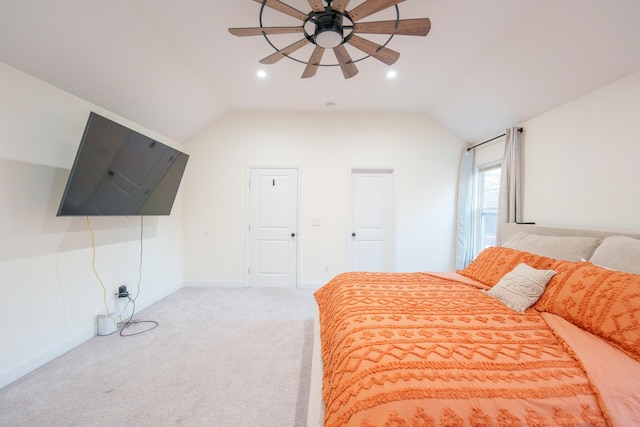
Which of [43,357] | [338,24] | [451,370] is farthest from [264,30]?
[43,357]

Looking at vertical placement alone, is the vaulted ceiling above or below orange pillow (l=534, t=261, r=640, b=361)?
above

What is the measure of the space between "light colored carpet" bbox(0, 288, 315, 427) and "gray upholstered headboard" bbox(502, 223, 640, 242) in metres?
2.58

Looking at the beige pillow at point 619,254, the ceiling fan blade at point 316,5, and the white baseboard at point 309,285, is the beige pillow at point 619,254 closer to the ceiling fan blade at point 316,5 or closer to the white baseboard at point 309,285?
the ceiling fan blade at point 316,5

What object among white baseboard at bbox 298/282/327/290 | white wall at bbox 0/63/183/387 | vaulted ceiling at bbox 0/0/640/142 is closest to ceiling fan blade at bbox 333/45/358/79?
vaulted ceiling at bbox 0/0/640/142

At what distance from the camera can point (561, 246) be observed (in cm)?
198

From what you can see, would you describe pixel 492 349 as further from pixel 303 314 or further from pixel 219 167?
pixel 219 167

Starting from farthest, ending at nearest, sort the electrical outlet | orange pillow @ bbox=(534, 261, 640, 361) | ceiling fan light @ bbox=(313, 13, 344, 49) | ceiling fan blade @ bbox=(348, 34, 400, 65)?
the electrical outlet, ceiling fan blade @ bbox=(348, 34, 400, 65), ceiling fan light @ bbox=(313, 13, 344, 49), orange pillow @ bbox=(534, 261, 640, 361)

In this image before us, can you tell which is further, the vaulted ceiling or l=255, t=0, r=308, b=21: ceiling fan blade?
the vaulted ceiling

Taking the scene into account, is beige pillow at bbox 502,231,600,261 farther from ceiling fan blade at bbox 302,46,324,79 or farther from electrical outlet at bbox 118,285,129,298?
electrical outlet at bbox 118,285,129,298

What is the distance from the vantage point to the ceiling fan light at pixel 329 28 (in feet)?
5.30

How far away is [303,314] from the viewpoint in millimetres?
3127

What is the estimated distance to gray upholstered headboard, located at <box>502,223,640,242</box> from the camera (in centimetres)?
187

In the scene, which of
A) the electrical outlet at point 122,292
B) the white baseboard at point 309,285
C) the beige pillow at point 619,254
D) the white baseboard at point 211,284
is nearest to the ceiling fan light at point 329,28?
the beige pillow at point 619,254

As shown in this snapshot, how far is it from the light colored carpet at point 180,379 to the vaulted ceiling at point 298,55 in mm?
2453
